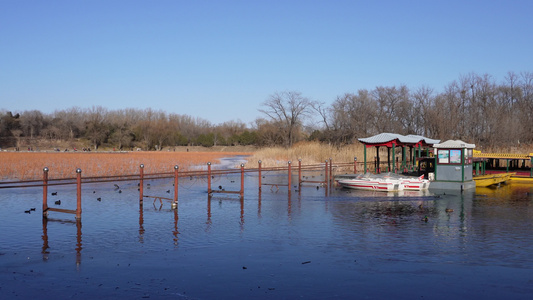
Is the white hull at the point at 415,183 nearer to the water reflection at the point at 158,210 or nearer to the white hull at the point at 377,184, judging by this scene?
A: the white hull at the point at 377,184

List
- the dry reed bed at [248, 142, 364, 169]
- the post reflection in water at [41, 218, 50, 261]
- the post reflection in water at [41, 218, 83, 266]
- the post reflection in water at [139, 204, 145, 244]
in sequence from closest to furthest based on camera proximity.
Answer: the post reflection in water at [41, 218, 83, 266] < the post reflection in water at [41, 218, 50, 261] < the post reflection in water at [139, 204, 145, 244] < the dry reed bed at [248, 142, 364, 169]

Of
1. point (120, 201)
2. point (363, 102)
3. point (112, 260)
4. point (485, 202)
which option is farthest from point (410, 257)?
point (363, 102)

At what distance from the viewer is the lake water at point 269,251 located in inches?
350

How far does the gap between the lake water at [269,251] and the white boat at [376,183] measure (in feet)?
15.5

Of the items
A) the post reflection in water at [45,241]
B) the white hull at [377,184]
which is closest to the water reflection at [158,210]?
the post reflection in water at [45,241]

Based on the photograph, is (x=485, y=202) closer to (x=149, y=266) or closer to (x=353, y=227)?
(x=353, y=227)

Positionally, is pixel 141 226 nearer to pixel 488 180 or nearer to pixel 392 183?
pixel 392 183

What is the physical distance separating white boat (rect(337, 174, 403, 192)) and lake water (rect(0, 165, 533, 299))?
15.5 feet

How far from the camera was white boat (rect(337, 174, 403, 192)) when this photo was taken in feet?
82.3

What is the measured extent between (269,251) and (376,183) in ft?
48.4

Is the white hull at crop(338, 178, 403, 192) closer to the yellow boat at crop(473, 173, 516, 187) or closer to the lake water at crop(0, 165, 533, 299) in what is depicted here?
the lake water at crop(0, 165, 533, 299)

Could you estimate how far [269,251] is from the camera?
1170 cm

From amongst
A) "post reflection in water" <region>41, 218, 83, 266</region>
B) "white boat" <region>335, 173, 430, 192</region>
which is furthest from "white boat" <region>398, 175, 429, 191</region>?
"post reflection in water" <region>41, 218, 83, 266</region>

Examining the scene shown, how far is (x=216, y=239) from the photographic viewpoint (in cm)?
1305
